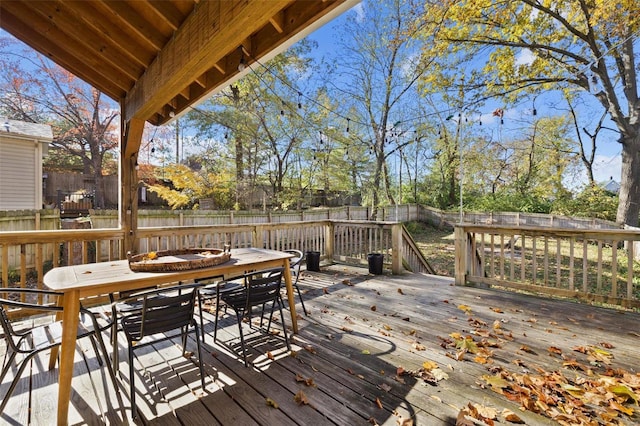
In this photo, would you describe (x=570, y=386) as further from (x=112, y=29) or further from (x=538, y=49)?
(x=538, y=49)

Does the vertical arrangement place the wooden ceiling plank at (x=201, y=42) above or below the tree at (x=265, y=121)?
below

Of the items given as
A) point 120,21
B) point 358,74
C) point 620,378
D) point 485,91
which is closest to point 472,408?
point 620,378

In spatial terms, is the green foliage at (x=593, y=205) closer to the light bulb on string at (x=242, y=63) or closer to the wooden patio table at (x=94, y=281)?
the wooden patio table at (x=94, y=281)

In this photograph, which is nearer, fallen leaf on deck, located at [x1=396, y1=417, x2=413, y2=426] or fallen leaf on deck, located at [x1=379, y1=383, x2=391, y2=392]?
fallen leaf on deck, located at [x1=396, y1=417, x2=413, y2=426]

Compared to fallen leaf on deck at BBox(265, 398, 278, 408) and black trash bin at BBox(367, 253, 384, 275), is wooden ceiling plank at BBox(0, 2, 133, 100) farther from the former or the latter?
black trash bin at BBox(367, 253, 384, 275)

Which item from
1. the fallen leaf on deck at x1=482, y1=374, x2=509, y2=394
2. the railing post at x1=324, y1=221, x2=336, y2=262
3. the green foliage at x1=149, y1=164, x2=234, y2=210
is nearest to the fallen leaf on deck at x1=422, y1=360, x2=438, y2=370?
the fallen leaf on deck at x1=482, y1=374, x2=509, y2=394

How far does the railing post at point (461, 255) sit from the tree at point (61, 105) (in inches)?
498

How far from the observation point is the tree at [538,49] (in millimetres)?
6992

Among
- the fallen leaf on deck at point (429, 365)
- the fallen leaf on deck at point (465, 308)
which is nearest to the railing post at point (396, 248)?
the fallen leaf on deck at point (465, 308)

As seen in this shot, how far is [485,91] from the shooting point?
8516 millimetres

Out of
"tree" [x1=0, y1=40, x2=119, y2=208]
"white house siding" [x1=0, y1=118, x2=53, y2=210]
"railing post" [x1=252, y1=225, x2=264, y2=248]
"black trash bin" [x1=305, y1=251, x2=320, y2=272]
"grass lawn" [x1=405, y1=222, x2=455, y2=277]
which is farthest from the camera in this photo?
"tree" [x1=0, y1=40, x2=119, y2=208]

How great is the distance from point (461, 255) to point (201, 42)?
443 centimetres

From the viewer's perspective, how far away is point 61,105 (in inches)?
403

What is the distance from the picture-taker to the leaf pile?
1.75 m
